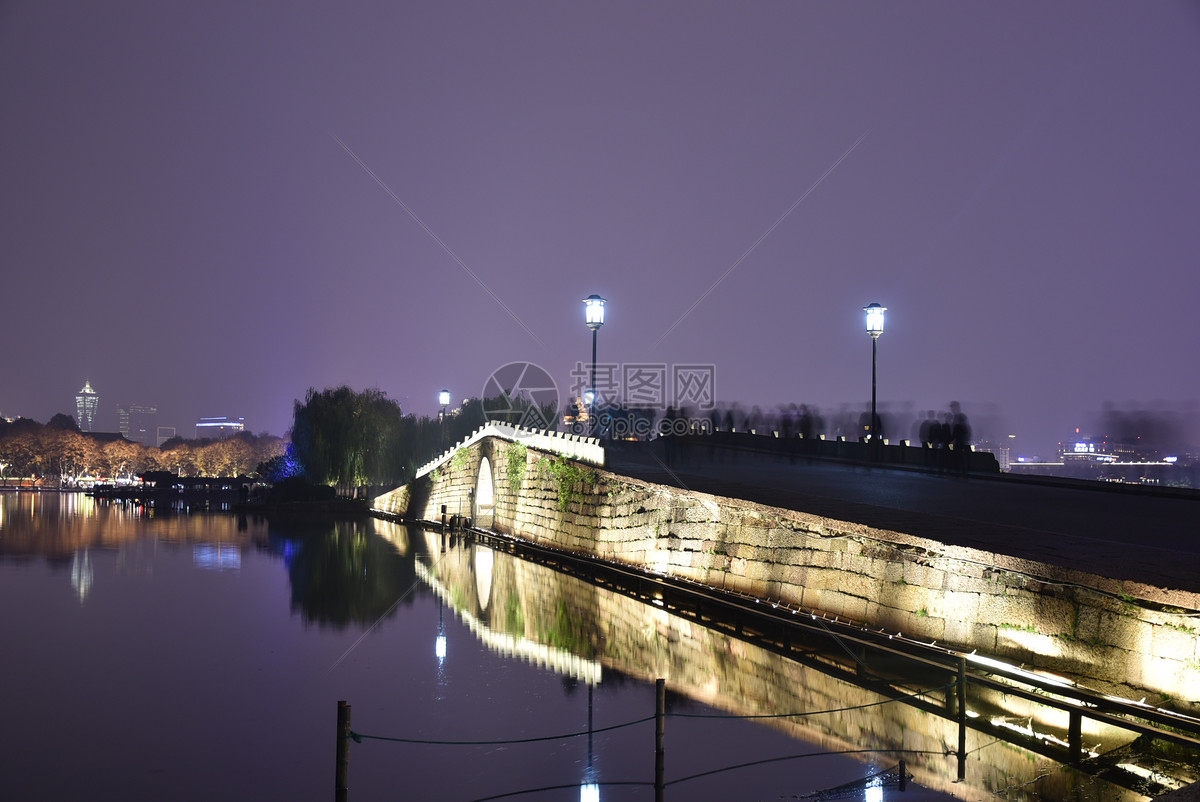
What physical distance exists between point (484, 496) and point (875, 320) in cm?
1500

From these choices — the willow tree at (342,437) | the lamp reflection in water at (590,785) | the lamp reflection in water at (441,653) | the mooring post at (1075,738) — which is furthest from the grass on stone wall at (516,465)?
the willow tree at (342,437)

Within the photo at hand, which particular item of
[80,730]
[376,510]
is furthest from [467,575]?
[376,510]

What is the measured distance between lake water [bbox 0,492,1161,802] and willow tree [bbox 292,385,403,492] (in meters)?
25.1

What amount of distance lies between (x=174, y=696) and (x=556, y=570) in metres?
10.3

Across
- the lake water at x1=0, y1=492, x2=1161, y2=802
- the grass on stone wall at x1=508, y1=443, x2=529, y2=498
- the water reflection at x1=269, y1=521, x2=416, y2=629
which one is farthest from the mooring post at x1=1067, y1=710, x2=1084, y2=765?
the grass on stone wall at x1=508, y1=443, x2=529, y2=498

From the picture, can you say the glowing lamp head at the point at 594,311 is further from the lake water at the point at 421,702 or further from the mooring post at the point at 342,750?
the mooring post at the point at 342,750

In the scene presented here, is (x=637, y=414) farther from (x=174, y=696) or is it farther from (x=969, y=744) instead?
(x=969, y=744)

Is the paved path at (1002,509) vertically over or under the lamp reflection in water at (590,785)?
over

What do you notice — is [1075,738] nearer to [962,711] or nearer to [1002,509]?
[962,711]

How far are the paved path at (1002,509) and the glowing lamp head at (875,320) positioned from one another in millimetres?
2958

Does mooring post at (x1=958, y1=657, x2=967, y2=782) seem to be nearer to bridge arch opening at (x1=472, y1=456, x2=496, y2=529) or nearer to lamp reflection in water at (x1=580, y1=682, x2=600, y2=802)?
lamp reflection in water at (x1=580, y1=682, x2=600, y2=802)

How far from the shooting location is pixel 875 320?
18547 mm

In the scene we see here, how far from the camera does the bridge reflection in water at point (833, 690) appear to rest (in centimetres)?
633

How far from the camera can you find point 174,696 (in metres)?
9.83
